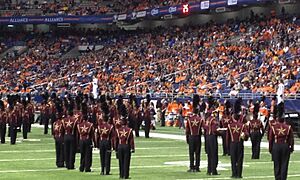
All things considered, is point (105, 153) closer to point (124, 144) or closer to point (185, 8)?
point (124, 144)

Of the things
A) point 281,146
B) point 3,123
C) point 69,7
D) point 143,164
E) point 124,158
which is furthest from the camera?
point 69,7

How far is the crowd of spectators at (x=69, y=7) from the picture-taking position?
6233 cm

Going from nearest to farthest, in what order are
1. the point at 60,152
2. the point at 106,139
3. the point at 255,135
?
1. the point at 106,139
2. the point at 60,152
3. the point at 255,135

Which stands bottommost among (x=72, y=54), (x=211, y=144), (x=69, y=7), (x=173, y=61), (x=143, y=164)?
(x=143, y=164)

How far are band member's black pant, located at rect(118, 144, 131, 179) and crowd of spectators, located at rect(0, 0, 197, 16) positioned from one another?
4403 cm

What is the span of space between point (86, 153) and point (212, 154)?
2.85m

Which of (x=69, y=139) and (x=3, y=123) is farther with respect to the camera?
(x=3, y=123)

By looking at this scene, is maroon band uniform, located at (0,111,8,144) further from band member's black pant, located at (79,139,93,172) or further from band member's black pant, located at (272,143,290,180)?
band member's black pant, located at (272,143,290,180)

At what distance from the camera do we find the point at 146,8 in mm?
57750

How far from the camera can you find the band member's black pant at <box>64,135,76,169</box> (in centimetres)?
1809

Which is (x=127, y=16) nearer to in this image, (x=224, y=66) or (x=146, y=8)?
(x=146, y=8)

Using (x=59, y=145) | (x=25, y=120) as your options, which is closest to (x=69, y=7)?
(x=25, y=120)

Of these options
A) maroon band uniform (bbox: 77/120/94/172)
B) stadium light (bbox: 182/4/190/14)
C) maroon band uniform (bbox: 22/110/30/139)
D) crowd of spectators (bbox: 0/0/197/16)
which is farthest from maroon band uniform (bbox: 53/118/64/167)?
crowd of spectators (bbox: 0/0/197/16)

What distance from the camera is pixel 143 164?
19.4 metres
